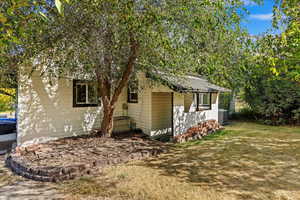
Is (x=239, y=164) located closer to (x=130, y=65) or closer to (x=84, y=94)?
(x=130, y=65)

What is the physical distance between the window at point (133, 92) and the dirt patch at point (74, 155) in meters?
2.30

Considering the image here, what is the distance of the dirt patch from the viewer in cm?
523

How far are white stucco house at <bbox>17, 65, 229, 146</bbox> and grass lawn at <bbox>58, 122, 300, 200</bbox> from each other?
2.50 meters

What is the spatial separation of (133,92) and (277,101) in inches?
421

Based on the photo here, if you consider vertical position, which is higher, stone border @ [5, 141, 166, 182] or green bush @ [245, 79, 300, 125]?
green bush @ [245, 79, 300, 125]

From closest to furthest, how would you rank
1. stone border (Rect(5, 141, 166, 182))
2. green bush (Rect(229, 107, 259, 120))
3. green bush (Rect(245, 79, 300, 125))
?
stone border (Rect(5, 141, 166, 182))
green bush (Rect(245, 79, 300, 125))
green bush (Rect(229, 107, 259, 120))

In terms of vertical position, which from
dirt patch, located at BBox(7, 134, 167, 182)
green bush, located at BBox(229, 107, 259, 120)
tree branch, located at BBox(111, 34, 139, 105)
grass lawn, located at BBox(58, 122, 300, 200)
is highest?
tree branch, located at BBox(111, 34, 139, 105)

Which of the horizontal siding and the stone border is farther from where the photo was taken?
the horizontal siding

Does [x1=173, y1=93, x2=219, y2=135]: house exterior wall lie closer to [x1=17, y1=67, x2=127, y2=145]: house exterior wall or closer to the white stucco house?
the white stucco house

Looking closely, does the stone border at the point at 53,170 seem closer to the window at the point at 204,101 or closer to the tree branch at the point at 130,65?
the tree branch at the point at 130,65

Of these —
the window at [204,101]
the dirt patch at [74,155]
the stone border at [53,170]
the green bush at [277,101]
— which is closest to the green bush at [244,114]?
the green bush at [277,101]

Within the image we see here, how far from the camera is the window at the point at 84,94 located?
8.77m

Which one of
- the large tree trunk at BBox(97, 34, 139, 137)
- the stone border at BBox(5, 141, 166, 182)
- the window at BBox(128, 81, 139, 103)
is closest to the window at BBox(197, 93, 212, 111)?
the window at BBox(128, 81, 139, 103)

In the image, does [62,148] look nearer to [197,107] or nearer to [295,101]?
[197,107]
